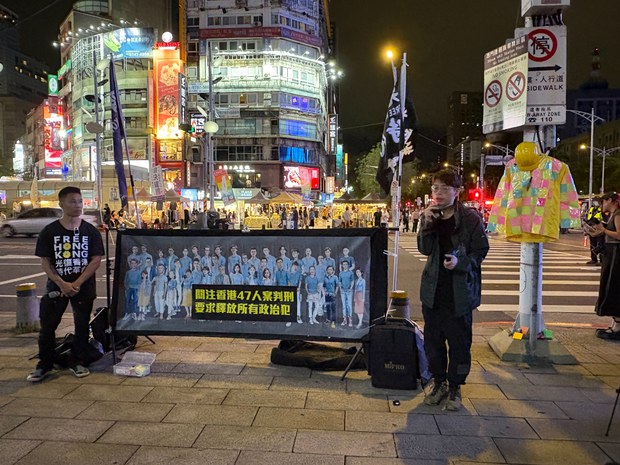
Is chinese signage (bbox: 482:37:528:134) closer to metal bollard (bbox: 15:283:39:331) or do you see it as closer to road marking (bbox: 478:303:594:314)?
road marking (bbox: 478:303:594:314)

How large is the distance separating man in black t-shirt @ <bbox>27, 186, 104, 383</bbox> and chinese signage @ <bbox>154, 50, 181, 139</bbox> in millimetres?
53022

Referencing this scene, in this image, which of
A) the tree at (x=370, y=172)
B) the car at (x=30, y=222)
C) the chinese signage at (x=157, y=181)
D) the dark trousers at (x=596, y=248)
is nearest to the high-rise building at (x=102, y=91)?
the car at (x=30, y=222)

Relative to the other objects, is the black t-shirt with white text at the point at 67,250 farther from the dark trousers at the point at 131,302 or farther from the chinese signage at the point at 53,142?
the chinese signage at the point at 53,142

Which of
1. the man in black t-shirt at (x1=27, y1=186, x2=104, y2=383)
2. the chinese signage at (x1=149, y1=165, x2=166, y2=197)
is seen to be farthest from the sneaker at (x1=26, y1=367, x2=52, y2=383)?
the chinese signage at (x1=149, y1=165, x2=166, y2=197)

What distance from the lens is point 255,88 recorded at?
6625 cm

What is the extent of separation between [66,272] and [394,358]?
3444 millimetres

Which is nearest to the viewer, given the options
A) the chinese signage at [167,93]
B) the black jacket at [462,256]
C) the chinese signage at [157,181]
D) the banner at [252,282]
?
the black jacket at [462,256]

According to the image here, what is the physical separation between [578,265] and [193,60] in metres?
63.0

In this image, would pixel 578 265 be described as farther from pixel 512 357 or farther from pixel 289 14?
pixel 289 14

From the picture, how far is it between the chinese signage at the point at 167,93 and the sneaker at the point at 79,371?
5332cm

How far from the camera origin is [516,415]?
4.22 metres

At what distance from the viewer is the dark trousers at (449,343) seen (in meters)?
4.31

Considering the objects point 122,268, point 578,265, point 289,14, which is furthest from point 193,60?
point 122,268

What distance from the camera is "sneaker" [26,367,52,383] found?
500 centimetres
